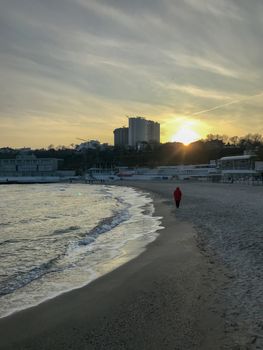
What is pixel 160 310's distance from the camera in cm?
727

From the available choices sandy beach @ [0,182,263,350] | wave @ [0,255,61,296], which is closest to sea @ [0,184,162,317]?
wave @ [0,255,61,296]

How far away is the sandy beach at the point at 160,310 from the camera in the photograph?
592 cm

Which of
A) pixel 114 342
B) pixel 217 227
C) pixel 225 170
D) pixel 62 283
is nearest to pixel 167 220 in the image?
pixel 217 227

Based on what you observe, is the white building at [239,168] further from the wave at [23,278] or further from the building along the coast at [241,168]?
the wave at [23,278]

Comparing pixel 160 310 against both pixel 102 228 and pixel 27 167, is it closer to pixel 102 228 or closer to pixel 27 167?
pixel 102 228

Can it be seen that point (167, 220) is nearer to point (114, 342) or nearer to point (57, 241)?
point (57, 241)

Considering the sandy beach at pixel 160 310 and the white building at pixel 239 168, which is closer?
the sandy beach at pixel 160 310

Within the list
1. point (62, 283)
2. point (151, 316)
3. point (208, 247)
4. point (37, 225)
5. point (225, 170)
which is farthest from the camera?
point (225, 170)

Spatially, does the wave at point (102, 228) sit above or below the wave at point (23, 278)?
below

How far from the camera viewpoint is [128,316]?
7105 mm

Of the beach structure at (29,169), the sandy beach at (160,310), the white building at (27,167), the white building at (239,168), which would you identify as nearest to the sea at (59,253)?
the sandy beach at (160,310)

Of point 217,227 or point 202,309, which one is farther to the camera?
point 217,227

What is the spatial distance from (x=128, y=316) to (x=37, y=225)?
16.9 metres

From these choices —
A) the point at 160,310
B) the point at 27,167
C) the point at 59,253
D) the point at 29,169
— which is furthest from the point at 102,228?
the point at 27,167
